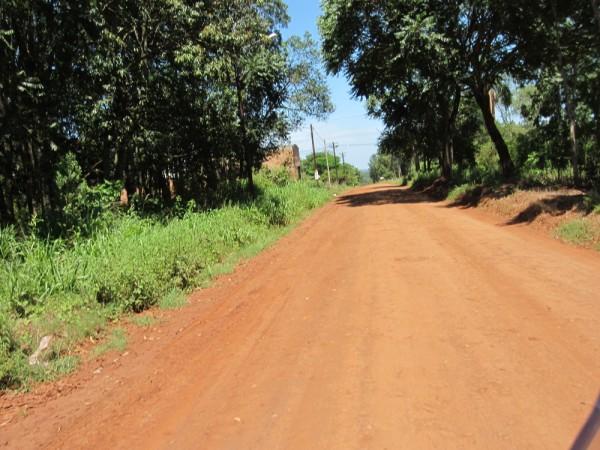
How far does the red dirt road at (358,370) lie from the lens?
3836mm

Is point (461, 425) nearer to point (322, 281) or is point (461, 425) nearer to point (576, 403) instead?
point (576, 403)

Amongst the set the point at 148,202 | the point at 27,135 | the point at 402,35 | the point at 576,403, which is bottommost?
the point at 576,403

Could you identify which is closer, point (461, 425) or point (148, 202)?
point (461, 425)

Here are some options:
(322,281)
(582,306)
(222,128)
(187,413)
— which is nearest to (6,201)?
(222,128)

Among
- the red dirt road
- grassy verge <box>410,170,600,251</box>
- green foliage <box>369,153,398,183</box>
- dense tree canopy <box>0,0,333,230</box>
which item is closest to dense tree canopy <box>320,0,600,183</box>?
grassy verge <box>410,170,600,251</box>

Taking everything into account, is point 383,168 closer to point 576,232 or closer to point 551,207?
point 551,207

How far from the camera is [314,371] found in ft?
16.3

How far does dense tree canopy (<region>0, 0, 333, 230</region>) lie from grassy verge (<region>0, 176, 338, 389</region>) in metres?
3.31

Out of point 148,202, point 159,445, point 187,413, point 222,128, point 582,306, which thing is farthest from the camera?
point 222,128

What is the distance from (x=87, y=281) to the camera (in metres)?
7.79

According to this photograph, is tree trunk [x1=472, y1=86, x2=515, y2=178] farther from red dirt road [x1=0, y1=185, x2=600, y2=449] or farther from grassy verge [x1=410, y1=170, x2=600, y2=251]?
red dirt road [x1=0, y1=185, x2=600, y2=449]

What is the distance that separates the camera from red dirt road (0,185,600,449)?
3836 millimetres

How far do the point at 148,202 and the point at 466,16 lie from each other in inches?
604

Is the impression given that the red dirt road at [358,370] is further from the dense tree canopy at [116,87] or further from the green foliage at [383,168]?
the green foliage at [383,168]
